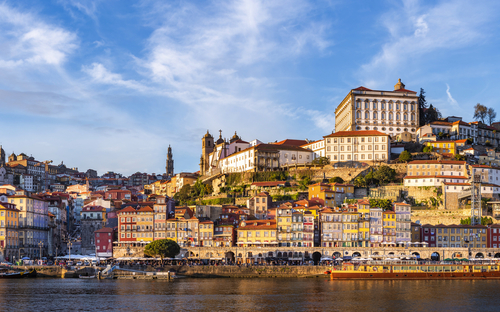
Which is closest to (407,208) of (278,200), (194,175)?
(278,200)

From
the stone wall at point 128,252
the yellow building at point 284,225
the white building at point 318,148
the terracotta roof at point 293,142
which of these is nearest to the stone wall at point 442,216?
the yellow building at point 284,225

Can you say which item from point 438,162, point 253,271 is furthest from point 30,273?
point 438,162

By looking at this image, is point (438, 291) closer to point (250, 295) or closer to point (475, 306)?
point (475, 306)

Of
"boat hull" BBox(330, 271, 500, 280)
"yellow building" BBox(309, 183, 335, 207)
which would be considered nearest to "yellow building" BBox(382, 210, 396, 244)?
"boat hull" BBox(330, 271, 500, 280)

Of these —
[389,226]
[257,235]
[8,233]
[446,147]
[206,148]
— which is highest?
[206,148]

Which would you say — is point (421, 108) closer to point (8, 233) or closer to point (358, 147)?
point (358, 147)
